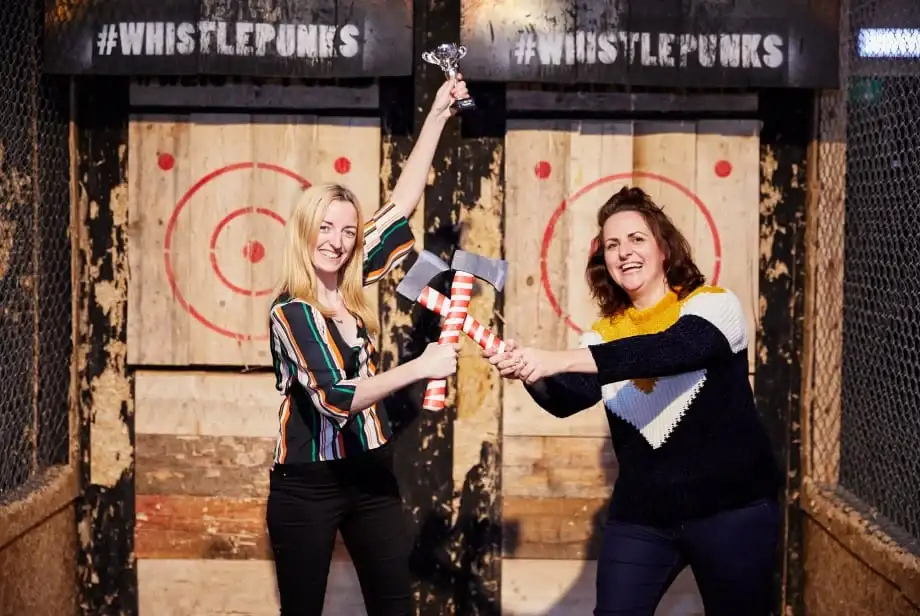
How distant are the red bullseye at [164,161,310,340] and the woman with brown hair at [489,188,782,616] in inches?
62.9

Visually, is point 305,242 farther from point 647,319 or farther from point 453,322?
point 647,319

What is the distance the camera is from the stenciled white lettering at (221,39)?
462 cm

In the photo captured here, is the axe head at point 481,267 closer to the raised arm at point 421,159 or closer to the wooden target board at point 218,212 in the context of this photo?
the raised arm at point 421,159

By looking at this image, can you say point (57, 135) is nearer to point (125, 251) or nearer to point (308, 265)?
point (125, 251)

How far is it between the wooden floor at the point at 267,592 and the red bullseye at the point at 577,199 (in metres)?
1.05

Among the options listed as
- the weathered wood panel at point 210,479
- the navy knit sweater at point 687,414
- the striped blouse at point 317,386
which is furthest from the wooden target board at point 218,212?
the navy knit sweater at point 687,414

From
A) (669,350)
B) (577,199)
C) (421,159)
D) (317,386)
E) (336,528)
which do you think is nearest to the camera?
(669,350)

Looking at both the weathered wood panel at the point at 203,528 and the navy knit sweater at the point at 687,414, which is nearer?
the navy knit sweater at the point at 687,414

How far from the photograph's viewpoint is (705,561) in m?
3.36

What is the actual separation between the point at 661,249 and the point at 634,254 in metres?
0.08

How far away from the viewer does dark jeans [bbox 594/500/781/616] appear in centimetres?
334

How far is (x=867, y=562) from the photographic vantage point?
4.15m

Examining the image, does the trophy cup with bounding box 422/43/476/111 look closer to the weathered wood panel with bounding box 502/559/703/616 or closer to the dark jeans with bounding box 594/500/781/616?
the dark jeans with bounding box 594/500/781/616

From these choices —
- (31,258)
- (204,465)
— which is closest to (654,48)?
(204,465)
